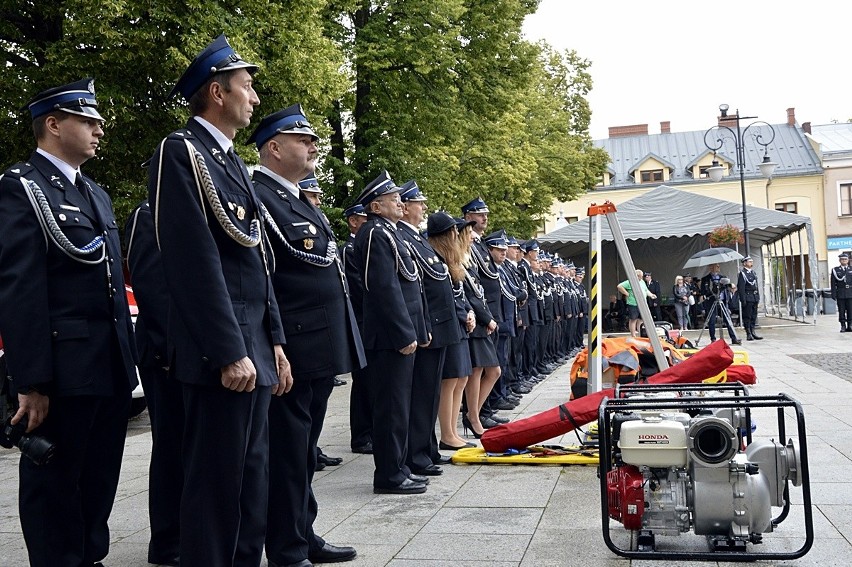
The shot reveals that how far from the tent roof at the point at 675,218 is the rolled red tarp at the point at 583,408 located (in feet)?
90.7

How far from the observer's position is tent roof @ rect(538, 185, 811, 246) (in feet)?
112

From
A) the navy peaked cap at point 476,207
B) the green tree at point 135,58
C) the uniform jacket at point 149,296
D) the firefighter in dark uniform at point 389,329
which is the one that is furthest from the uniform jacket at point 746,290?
the uniform jacket at point 149,296

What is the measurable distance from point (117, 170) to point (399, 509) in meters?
12.6

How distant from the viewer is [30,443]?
4.18m

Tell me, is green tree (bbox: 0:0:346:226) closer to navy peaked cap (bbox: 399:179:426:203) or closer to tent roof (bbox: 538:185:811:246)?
navy peaked cap (bbox: 399:179:426:203)

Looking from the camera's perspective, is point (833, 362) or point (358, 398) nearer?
point (358, 398)

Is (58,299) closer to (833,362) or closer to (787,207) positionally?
(833,362)

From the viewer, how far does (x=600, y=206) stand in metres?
9.34

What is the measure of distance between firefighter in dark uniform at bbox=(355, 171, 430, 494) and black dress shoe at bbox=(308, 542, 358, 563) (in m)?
1.75

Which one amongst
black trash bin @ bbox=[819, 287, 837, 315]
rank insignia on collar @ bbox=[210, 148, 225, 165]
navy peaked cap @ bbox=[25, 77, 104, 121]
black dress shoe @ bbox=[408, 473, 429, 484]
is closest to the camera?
rank insignia on collar @ bbox=[210, 148, 225, 165]

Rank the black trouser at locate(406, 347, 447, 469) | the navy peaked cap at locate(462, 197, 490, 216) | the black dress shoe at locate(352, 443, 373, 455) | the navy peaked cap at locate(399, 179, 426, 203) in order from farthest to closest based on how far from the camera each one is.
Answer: the navy peaked cap at locate(462, 197, 490, 216), the black dress shoe at locate(352, 443, 373, 455), the navy peaked cap at locate(399, 179, 426, 203), the black trouser at locate(406, 347, 447, 469)

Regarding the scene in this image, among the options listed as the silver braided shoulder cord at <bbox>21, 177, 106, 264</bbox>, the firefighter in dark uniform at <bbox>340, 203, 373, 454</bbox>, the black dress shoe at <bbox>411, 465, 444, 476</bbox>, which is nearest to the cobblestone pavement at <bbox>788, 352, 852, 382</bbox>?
the firefighter in dark uniform at <bbox>340, 203, 373, 454</bbox>

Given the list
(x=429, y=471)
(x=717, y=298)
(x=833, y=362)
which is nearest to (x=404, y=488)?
(x=429, y=471)

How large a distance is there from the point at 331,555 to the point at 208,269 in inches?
74.4
